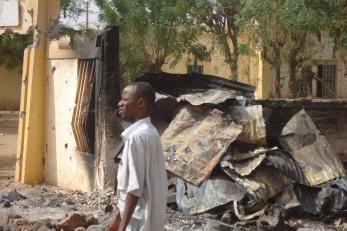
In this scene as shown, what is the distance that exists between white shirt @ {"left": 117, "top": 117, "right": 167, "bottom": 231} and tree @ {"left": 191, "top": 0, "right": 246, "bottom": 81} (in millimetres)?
14372

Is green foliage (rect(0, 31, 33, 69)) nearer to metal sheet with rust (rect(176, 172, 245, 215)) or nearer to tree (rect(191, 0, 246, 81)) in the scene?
tree (rect(191, 0, 246, 81))

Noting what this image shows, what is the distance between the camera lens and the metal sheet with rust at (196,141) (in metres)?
6.81

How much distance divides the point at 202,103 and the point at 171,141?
2.06 feet

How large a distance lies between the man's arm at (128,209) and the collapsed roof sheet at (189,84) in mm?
4887

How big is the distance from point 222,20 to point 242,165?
13.0 meters

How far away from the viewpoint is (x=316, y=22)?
908 cm

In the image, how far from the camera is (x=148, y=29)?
15.6 m

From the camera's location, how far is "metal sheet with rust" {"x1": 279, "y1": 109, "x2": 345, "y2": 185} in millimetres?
6965

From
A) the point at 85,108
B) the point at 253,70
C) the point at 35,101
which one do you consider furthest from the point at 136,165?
the point at 253,70

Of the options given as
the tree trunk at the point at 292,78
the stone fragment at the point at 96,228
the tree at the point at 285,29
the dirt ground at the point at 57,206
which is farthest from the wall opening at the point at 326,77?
the stone fragment at the point at 96,228

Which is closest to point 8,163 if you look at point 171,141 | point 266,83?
point 171,141

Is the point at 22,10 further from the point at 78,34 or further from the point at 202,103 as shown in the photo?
the point at 202,103

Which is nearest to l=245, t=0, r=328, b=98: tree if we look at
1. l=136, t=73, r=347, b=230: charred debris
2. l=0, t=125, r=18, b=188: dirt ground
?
l=136, t=73, r=347, b=230: charred debris

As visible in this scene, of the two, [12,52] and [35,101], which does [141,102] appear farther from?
[12,52]
